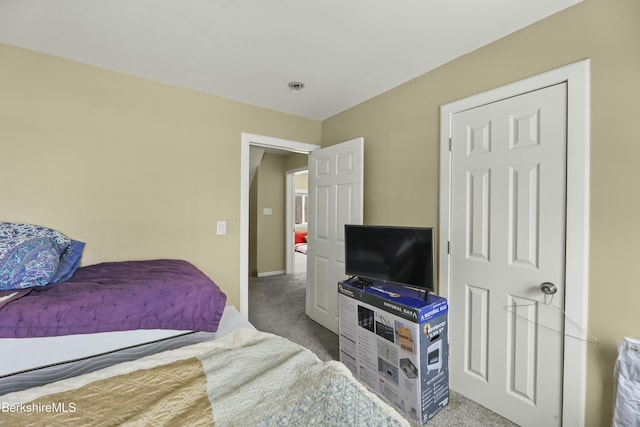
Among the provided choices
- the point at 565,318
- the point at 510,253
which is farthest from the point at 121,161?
the point at 565,318

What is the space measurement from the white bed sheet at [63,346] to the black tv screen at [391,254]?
1343 millimetres

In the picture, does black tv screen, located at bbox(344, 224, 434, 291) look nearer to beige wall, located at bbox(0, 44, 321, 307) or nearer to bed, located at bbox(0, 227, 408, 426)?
bed, located at bbox(0, 227, 408, 426)

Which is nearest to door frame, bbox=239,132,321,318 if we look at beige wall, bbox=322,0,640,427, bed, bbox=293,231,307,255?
beige wall, bbox=322,0,640,427

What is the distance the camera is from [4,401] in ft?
2.52

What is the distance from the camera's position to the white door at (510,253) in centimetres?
152

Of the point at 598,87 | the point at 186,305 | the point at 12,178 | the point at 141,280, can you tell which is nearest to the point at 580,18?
the point at 598,87

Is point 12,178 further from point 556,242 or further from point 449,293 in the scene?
point 556,242

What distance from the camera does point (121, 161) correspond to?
2.19m

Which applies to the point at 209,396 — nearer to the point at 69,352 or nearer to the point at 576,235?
the point at 69,352

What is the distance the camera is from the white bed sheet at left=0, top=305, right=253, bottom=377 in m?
1.19

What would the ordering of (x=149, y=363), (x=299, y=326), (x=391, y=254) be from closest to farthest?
(x=149, y=363) → (x=391, y=254) → (x=299, y=326)

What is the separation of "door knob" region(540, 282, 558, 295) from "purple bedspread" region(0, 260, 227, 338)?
186cm

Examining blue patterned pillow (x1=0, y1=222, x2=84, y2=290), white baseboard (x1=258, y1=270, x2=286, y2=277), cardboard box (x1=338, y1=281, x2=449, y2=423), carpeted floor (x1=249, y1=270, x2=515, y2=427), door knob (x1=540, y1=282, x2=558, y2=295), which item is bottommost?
carpeted floor (x1=249, y1=270, x2=515, y2=427)

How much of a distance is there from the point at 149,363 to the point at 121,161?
1.83m
